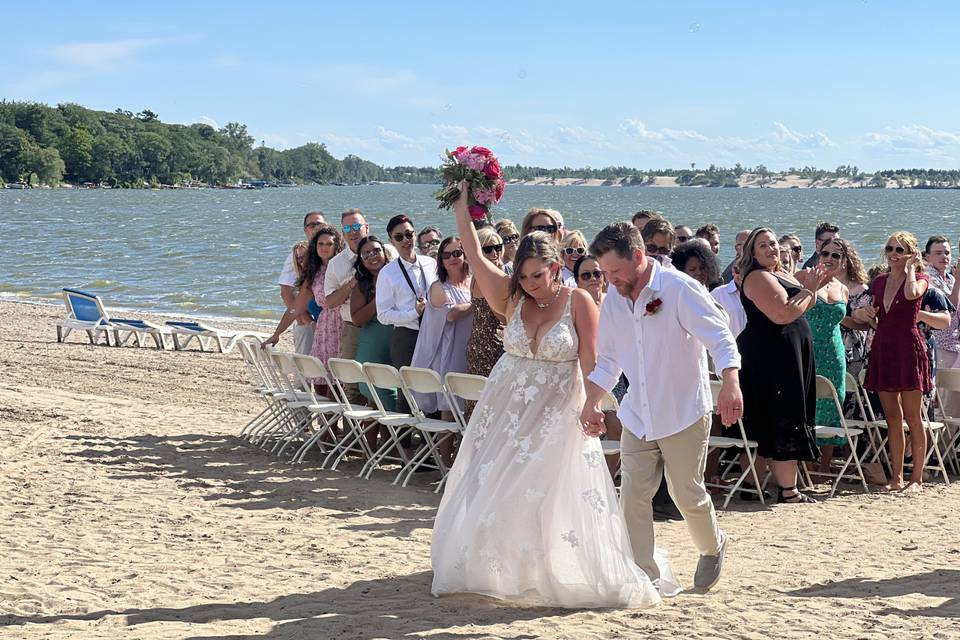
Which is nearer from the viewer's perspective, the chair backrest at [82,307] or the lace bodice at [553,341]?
the lace bodice at [553,341]

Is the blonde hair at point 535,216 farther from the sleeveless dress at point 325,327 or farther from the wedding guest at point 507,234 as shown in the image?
the sleeveless dress at point 325,327

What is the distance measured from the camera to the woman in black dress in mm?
7832

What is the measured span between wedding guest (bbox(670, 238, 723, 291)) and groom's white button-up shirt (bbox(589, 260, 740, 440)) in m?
2.60

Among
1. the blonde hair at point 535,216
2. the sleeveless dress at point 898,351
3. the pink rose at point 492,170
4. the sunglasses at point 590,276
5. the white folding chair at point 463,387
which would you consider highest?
the pink rose at point 492,170

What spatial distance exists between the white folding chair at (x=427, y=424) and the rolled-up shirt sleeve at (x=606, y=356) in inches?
110

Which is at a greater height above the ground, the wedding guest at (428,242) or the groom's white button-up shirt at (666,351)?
the wedding guest at (428,242)

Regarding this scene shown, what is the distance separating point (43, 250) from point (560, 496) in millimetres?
45336

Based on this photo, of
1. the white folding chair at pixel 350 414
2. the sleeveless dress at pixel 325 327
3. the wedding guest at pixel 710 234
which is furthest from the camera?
the wedding guest at pixel 710 234

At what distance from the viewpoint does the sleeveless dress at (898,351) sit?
8633mm

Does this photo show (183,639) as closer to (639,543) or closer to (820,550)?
(639,543)

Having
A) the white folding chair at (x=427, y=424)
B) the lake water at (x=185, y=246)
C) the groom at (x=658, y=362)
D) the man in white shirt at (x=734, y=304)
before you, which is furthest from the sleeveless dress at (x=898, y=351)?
the lake water at (x=185, y=246)

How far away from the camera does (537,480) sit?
5.70m

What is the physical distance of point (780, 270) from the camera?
8055mm

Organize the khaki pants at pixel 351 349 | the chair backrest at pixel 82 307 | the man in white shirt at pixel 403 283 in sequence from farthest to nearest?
the chair backrest at pixel 82 307
the khaki pants at pixel 351 349
the man in white shirt at pixel 403 283
